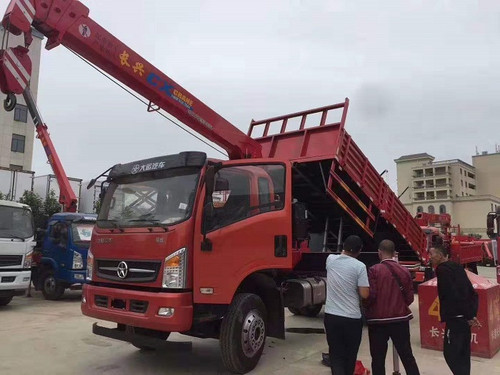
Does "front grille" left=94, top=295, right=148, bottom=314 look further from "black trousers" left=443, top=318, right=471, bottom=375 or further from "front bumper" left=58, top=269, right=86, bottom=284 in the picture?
"front bumper" left=58, top=269, right=86, bottom=284

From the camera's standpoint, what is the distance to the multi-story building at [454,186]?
274 ft

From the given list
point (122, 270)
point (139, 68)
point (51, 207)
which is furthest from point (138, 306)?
point (51, 207)

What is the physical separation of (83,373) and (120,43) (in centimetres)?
450

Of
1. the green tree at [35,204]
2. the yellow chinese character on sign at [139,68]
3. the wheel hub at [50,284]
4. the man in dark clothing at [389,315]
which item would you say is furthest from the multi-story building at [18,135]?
the man in dark clothing at [389,315]

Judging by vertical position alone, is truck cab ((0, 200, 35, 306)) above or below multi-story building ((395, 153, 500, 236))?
below

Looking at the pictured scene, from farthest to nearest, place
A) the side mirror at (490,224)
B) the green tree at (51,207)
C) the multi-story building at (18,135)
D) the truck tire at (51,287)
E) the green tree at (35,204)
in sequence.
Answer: the multi-story building at (18,135), the green tree at (51,207), the green tree at (35,204), the truck tire at (51,287), the side mirror at (490,224)

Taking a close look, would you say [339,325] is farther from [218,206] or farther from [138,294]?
[138,294]

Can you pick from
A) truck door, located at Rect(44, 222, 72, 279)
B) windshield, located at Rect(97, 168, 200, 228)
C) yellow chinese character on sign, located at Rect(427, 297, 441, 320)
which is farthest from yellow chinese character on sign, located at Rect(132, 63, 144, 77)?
truck door, located at Rect(44, 222, 72, 279)

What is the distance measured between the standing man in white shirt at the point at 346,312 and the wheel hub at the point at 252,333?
1263 millimetres

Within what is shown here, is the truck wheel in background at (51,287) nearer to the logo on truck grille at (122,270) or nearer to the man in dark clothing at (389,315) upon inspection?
the logo on truck grille at (122,270)

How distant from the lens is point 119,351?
6.41 metres

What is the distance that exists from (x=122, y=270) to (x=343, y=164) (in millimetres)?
3926

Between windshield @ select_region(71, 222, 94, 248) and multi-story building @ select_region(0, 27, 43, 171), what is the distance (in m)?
34.7

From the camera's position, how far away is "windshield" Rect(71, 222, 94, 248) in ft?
37.3
